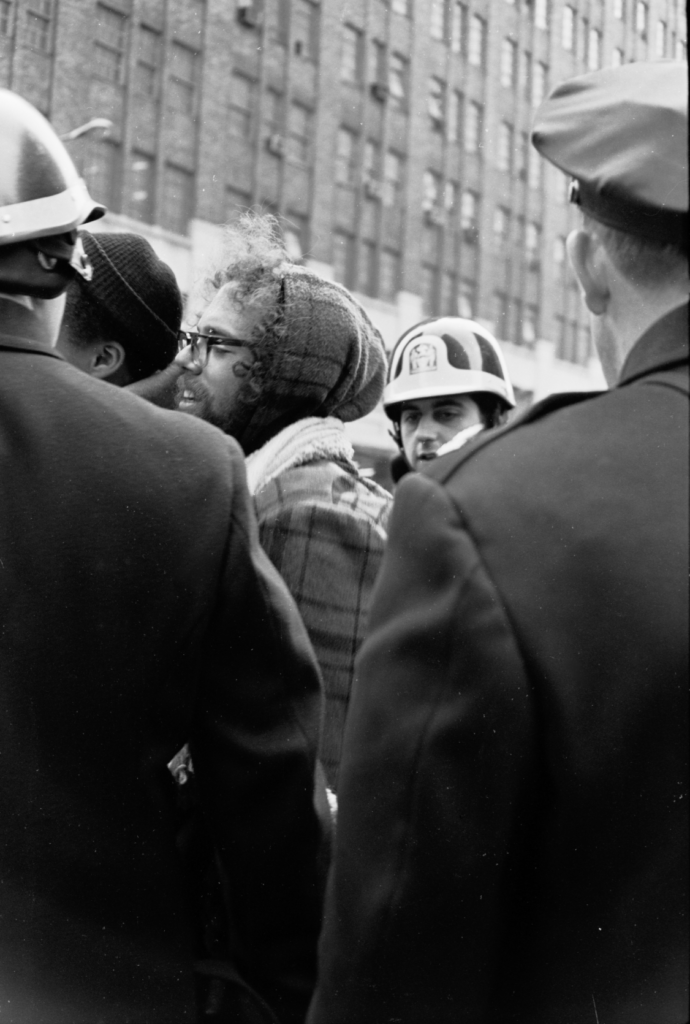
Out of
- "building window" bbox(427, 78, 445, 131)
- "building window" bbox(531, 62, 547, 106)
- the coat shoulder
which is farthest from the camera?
"building window" bbox(427, 78, 445, 131)

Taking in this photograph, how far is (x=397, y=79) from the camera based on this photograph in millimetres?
31031

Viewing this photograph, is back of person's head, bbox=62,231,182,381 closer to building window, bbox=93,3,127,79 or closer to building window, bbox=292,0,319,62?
building window, bbox=93,3,127,79

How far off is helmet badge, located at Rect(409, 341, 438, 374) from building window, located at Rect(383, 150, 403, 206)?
94.4 ft

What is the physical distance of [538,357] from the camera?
35625 mm

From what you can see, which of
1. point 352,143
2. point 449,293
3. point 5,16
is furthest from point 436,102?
point 5,16

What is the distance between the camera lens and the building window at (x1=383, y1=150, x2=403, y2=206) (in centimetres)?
3188

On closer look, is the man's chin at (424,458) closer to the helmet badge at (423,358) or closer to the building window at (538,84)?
the helmet badge at (423,358)

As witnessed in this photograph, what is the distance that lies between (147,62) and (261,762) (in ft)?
69.7

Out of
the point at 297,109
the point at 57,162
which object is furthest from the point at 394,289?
the point at 57,162

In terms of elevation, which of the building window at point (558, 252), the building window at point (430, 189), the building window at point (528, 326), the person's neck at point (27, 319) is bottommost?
the building window at point (528, 326)

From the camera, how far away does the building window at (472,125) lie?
3262cm

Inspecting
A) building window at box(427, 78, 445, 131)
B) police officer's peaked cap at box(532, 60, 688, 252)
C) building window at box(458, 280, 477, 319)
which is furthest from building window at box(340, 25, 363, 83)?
police officer's peaked cap at box(532, 60, 688, 252)

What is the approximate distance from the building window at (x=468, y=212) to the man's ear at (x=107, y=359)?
32.2 m

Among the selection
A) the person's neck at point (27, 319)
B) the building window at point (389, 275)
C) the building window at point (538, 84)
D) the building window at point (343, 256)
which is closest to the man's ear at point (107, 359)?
the person's neck at point (27, 319)
